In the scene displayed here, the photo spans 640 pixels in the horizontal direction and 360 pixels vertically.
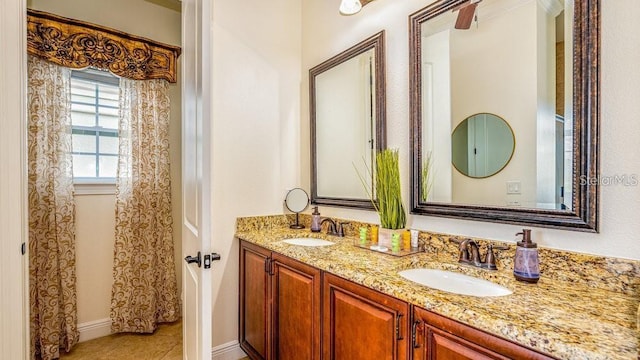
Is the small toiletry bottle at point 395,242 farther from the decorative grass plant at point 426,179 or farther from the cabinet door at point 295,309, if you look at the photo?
the cabinet door at point 295,309

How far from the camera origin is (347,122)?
204 centimetres

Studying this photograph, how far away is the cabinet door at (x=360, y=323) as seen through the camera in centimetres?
100

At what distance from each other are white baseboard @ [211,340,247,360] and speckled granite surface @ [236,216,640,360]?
111cm

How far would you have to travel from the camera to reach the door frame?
49.9 inches

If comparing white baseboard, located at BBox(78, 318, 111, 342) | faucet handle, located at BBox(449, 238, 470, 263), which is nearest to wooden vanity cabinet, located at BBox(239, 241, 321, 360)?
faucet handle, located at BBox(449, 238, 470, 263)

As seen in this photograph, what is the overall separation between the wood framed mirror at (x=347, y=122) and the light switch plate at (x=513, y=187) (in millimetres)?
708

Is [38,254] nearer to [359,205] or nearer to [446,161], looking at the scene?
[359,205]

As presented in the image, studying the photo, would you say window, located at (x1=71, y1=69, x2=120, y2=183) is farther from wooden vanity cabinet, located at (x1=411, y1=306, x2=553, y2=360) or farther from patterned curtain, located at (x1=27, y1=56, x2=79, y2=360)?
wooden vanity cabinet, located at (x1=411, y1=306, x2=553, y2=360)

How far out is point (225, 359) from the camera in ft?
6.77

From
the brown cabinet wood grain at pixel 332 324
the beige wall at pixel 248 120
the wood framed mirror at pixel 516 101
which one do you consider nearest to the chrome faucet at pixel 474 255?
the wood framed mirror at pixel 516 101

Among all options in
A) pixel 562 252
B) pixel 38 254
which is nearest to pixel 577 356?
pixel 562 252

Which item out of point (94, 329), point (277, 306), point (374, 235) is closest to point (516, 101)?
point (374, 235)

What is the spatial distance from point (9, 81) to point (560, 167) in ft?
7.40

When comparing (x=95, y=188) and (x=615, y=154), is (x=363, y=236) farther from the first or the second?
(x=95, y=188)
